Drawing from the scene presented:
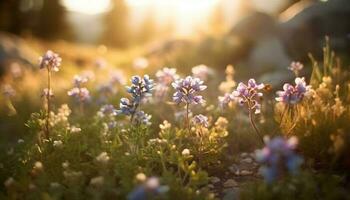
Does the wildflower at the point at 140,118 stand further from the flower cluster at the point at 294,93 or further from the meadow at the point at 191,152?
the flower cluster at the point at 294,93

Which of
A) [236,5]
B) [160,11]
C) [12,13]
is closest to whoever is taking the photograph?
[12,13]

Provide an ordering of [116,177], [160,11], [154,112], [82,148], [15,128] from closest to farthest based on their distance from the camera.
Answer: [116,177] → [82,148] → [154,112] → [15,128] → [160,11]

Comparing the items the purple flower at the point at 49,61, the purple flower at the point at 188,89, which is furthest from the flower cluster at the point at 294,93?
the purple flower at the point at 49,61

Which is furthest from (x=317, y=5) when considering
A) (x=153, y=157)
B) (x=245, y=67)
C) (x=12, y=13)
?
(x=12, y=13)

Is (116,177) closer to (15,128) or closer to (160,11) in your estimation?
(15,128)

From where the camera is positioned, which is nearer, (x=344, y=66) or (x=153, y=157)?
(x=153, y=157)

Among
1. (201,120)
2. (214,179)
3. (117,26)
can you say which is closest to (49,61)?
(201,120)

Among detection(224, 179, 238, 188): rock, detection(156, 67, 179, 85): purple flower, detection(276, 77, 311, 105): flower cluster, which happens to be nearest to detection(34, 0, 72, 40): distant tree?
detection(156, 67, 179, 85): purple flower
